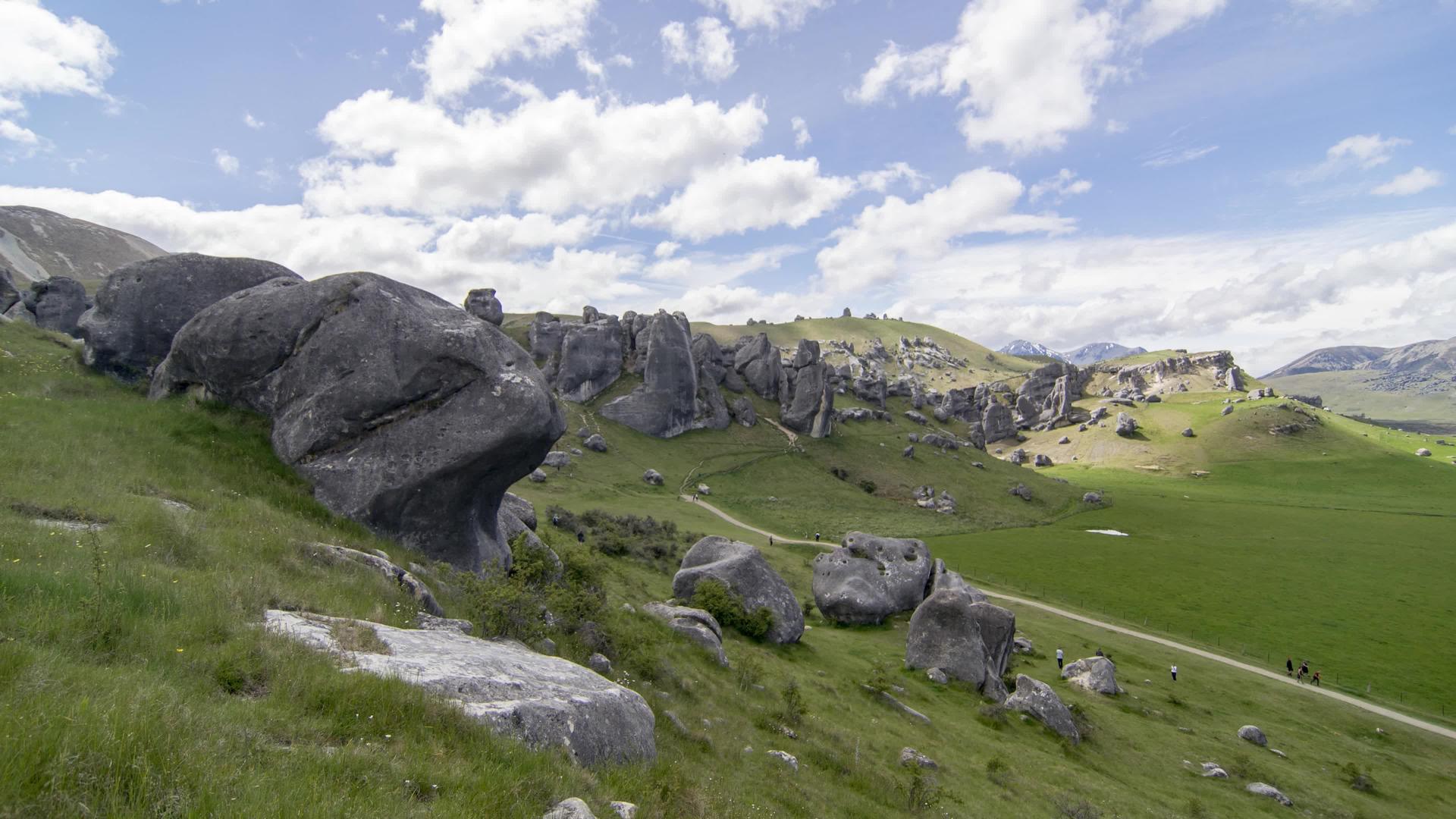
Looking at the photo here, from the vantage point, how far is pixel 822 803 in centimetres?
1512

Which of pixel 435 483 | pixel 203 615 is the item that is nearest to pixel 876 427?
pixel 435 483

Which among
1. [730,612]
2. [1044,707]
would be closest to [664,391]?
[730,612]

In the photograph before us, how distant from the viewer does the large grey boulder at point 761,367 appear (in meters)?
154

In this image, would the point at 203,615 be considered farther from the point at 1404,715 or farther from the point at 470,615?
the point at 1404,715

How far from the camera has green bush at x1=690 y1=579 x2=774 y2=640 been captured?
34.9m

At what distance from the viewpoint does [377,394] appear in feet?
65.9

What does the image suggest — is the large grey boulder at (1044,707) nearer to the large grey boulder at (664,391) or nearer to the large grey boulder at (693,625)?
the large grey boulder at (693,625)

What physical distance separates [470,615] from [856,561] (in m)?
39.1

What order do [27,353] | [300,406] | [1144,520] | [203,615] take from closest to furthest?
[203,615] < [300,406] < [27,353] < [1144,520]

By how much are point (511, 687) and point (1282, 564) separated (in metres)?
112

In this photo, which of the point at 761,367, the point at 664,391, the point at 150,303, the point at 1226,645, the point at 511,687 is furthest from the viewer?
the point at 761,367

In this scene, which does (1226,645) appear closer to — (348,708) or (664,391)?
(348,708)

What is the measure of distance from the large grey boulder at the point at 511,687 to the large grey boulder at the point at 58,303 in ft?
283

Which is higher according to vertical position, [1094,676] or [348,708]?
[348,708]
